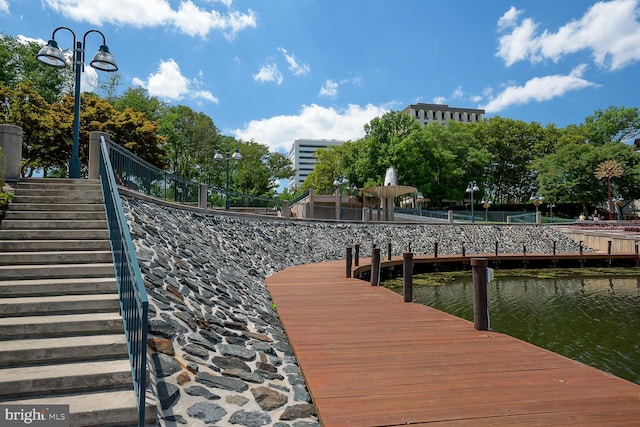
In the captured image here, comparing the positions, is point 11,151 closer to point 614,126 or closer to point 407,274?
point 407,274

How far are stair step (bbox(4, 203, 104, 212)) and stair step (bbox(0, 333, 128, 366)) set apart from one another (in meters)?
3.72

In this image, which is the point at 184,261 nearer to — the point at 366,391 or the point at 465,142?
the point at 366,391

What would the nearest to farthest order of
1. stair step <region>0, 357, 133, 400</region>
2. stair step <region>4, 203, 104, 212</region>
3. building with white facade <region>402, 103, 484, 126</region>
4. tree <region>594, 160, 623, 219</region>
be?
stair step <region>0, 357, 133, 400</region> < stair step <region>4, 203, 104, 212</region> < tree <region>594, 160, 623, 219</region> < building with white facade <region>402, 103, 484, 126</region>

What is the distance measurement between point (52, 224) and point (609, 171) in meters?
54.0

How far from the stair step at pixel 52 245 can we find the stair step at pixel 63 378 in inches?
107

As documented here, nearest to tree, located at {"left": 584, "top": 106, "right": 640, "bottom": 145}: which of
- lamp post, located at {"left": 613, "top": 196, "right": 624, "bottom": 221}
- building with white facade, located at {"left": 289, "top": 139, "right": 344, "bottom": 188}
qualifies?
lamp post, located at {"left": 613, "top": 196, "right": 624, "bottom": 221}

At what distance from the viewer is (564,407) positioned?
137 inches

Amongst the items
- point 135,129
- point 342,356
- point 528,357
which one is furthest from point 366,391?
point 135,129

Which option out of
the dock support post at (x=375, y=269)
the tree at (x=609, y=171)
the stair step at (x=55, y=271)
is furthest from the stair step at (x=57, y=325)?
the tree at (x=609, y=171)

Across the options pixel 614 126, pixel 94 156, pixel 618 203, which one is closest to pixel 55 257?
pixel 94 156

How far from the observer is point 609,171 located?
4284 centimetres

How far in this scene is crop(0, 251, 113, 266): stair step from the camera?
5.62 meters

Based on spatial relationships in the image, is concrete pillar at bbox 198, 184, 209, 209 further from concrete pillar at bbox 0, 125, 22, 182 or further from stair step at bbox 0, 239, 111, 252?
stair step at bbox 0, 239, 111, 252

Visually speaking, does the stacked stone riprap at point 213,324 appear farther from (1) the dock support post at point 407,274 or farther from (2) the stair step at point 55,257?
(1) the dock support post at point 407,274
